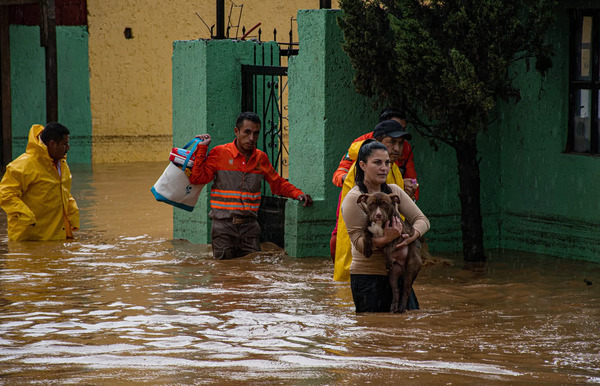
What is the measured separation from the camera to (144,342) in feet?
20.6

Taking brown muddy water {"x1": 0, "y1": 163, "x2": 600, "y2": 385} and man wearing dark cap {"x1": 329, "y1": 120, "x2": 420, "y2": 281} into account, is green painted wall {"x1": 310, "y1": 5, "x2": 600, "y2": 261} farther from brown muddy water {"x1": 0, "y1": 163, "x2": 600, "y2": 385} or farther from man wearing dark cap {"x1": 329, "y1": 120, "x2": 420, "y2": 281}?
man wearing dark cap {"x1": 329, "y1": 120, "x2": 420, "y2": 281}

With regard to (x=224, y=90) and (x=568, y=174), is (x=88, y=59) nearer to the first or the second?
(x=224, y=90)

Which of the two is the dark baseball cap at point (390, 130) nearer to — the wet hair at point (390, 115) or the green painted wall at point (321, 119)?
the wet hair at point (390, 115)

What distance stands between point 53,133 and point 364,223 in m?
5.54

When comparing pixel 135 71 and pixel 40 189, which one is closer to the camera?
pixel 40 189

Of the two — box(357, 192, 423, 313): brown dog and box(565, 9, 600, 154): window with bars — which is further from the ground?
box(565, 9, 600, 154): window with bars

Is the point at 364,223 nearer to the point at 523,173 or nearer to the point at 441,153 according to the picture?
the point at 441,153

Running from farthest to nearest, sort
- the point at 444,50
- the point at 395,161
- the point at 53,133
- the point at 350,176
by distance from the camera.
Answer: the point at 53,133 < the point at 444,50 < the point at 395,161 < the point at 350,176

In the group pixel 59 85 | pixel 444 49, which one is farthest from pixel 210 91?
pixel 59 85

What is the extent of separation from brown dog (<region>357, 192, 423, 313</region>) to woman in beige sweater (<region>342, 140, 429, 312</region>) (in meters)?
0.04

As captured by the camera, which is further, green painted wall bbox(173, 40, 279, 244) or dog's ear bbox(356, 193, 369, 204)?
green painted wall bbox(173, 40, 279, 244)

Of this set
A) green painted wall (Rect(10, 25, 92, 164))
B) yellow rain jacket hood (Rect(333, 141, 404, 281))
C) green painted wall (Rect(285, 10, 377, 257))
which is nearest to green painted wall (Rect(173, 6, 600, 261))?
green painted wall (Rect(285, 10, 377, 257))

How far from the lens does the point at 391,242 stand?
6.47m

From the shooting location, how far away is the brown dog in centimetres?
643
